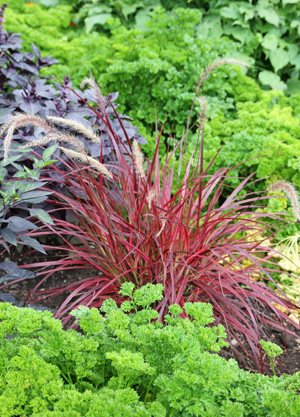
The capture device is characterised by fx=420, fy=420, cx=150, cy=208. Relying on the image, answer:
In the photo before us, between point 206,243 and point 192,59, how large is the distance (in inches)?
75.2

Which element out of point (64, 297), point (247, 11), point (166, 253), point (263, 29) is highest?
point (247, 11)

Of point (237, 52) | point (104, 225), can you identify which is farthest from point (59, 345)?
point (237, 52)

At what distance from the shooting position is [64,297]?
8.67 ft

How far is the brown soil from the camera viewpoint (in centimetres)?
232

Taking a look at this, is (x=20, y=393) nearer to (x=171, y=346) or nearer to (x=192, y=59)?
(x=171, y=346)

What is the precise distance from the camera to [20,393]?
136 cm

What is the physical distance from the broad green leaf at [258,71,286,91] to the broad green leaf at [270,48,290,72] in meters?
0.09

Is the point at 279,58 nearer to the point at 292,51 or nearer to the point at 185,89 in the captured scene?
the point at 292,51

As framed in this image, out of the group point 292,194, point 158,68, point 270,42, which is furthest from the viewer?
point 270,42

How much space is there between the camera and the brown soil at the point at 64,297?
2320mm

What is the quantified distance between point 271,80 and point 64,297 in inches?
130

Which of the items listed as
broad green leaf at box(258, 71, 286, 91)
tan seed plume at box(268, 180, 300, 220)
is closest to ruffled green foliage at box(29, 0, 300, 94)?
broad green leaf at box(258, 71, 286, 91)

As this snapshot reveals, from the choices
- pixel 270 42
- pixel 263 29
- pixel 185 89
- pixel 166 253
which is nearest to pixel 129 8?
pixel 263 29

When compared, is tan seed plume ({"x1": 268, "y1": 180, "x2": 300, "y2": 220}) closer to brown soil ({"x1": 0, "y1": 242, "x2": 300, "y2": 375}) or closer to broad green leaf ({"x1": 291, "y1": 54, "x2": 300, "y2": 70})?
brown soil ({"x1": 0, "y1": 242, "x2": 300, "y2": 375})
